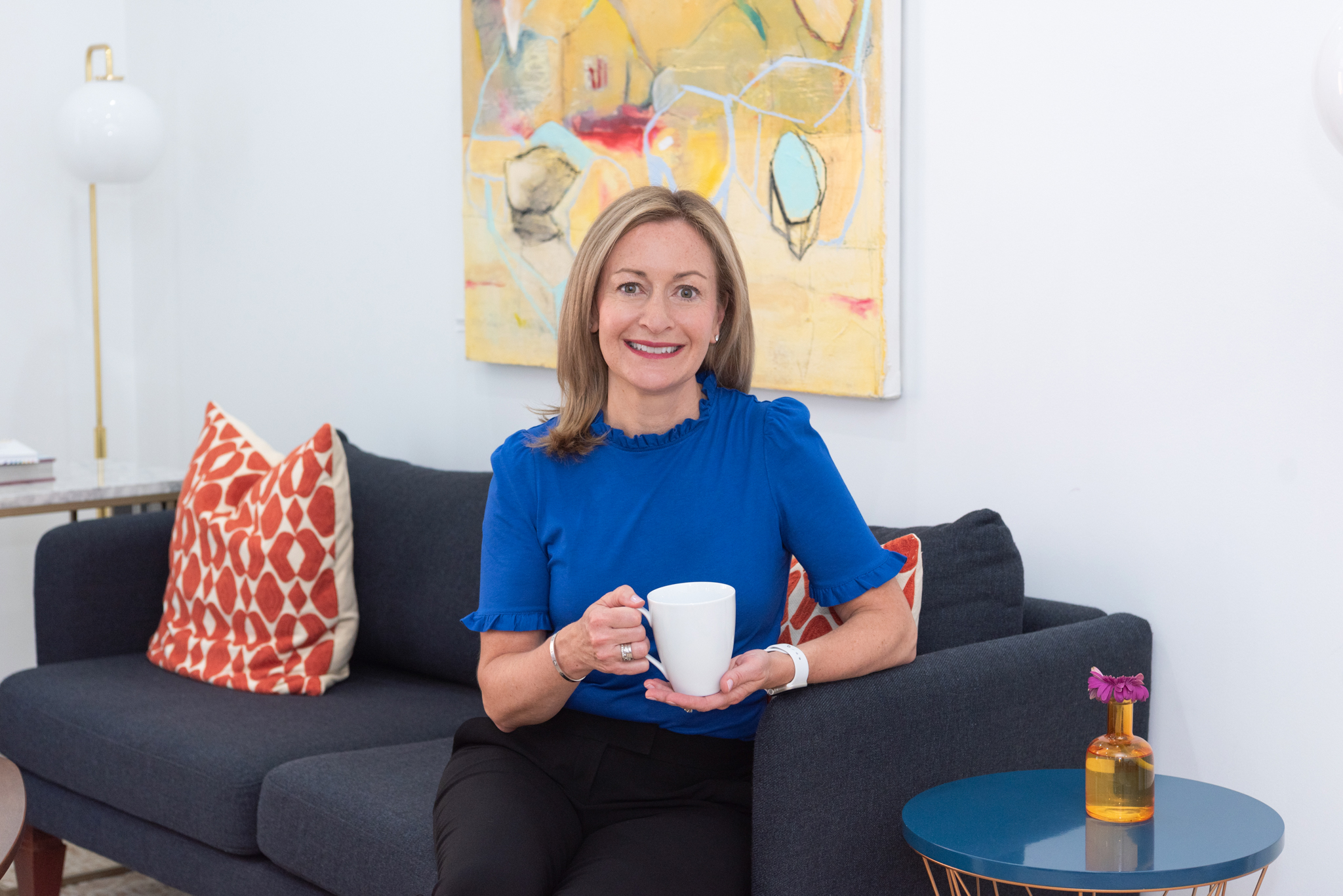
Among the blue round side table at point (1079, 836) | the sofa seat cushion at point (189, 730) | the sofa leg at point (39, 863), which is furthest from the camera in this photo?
the sofa leg at point (39, 863)

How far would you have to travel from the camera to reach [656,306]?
168 cm

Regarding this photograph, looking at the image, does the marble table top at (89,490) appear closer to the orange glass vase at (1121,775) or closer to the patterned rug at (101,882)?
the patterned rug at (101,882)

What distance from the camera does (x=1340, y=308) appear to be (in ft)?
5.76

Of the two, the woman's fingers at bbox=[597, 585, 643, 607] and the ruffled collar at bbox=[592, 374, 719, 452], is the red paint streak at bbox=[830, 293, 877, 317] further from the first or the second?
the woman's fingers at bbox=[597, 585, 643, 607]

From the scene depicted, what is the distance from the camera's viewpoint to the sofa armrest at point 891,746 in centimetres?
153

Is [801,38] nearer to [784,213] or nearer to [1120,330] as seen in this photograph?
[784,213]

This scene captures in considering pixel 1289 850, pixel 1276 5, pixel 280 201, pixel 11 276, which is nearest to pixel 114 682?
pixel 280 201

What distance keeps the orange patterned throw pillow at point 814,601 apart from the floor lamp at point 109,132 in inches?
85.2

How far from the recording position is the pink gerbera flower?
1489 millimetres

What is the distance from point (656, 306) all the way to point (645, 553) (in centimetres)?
31

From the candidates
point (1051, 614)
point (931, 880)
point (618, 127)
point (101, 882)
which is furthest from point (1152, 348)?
point (101, 882)

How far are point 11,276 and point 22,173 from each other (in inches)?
11.6

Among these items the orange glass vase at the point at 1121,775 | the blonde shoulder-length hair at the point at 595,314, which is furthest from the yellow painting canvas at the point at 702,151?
the orange glass vase at the point at 1121,775

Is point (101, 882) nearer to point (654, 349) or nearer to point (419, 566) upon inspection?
point (419, 566)
